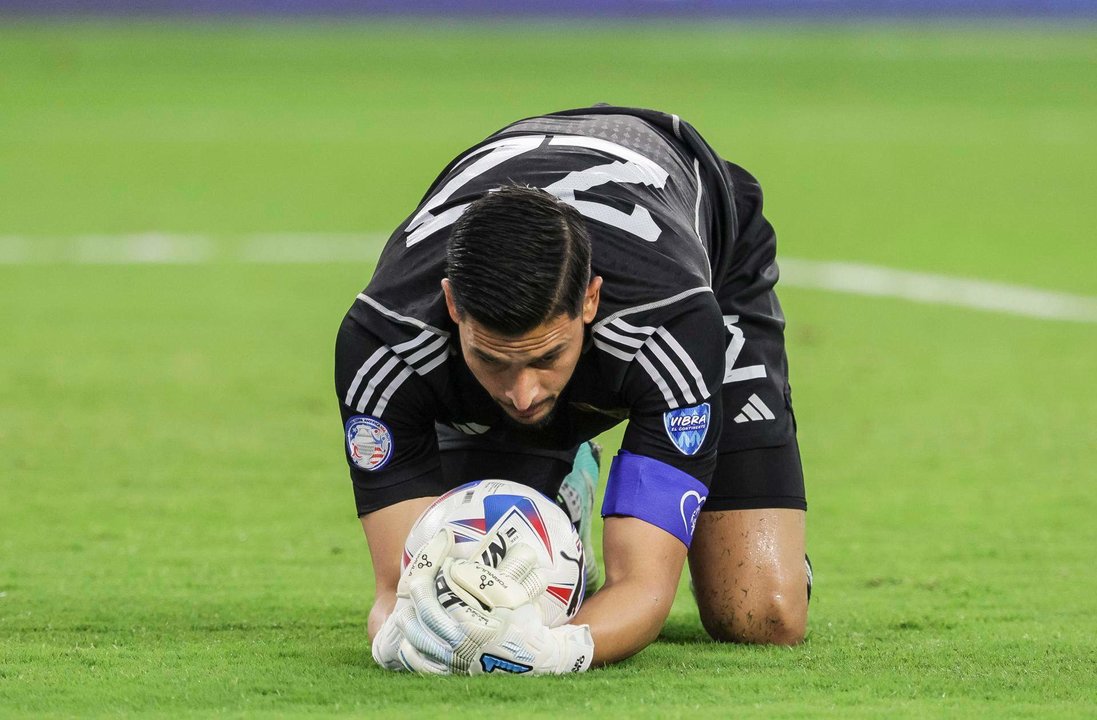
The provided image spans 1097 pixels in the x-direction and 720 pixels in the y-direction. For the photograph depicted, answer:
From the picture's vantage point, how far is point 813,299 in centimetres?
1236

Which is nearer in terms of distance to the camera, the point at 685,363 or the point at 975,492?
the point at 685,363

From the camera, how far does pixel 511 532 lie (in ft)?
13.8

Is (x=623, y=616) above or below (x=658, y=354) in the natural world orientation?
below

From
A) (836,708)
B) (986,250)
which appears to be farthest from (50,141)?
(836,708)

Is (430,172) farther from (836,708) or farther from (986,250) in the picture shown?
(836,708)

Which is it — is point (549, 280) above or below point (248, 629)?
above

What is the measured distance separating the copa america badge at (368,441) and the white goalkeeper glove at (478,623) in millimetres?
333

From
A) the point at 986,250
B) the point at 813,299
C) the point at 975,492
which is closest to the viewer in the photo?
the point at 975,492

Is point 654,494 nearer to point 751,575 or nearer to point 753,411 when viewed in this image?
point 751,575

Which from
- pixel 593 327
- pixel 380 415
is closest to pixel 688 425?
pixel 593 327

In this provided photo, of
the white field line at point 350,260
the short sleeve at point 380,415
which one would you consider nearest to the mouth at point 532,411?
the short sleeve at point 380,415

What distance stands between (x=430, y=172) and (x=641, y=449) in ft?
53.2

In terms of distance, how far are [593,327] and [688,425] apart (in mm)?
357

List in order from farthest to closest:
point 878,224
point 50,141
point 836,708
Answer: point 50,141 < point 878,224 < point 836,708
